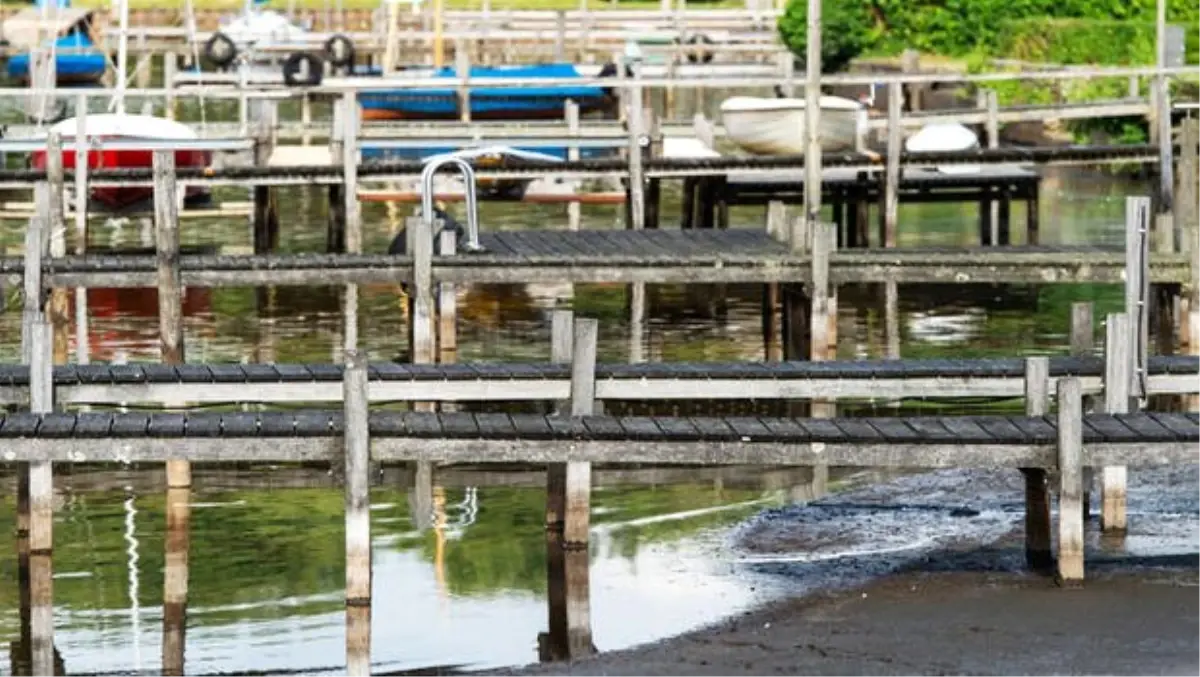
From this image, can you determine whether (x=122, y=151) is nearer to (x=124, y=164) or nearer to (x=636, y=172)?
(x=124, y=164)

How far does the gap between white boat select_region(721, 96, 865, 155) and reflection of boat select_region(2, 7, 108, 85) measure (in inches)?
1258

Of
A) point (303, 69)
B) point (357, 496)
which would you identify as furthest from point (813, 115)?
point (303, 69)

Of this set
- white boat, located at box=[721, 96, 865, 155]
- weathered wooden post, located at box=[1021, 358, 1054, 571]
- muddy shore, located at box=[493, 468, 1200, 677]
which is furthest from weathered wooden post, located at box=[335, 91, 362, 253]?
weathered wooden post, located at box=[1021, 358, 1054, 571]

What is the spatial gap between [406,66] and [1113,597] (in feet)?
154

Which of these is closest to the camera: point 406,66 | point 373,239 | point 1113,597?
point 1113,597

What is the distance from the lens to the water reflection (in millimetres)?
18156

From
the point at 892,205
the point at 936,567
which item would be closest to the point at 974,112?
the point at 892,205

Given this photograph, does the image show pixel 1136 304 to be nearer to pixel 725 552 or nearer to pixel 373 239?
pixel 725 552

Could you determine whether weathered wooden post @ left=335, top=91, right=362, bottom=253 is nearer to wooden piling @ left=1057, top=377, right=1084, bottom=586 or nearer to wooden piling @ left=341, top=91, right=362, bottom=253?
wooden piling @ left=341, top=91, right=362, bottom=253

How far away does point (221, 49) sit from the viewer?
2685 inches

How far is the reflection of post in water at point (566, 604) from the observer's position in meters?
18.0

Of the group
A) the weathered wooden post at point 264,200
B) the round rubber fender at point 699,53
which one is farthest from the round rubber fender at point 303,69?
the weathered wooden post at point 264,200

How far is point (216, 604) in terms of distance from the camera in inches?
760

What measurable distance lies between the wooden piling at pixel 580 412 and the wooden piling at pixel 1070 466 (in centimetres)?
295
